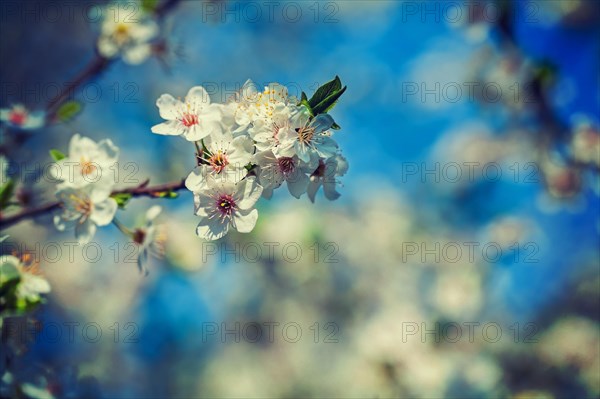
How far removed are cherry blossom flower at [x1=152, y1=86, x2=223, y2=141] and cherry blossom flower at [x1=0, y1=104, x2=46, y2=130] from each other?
25.3 inches

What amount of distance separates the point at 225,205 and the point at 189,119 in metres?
0.21

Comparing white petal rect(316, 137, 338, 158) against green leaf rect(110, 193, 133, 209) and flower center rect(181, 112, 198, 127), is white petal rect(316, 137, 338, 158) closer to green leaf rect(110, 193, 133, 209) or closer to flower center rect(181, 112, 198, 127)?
flower center rect(181, 112, 198, 127)

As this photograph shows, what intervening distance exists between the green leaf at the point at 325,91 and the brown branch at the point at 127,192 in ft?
1.01

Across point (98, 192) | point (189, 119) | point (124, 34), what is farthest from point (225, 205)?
point (124, 34)

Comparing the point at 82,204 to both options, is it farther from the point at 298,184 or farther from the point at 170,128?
the point at 298,184

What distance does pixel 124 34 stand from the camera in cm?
187

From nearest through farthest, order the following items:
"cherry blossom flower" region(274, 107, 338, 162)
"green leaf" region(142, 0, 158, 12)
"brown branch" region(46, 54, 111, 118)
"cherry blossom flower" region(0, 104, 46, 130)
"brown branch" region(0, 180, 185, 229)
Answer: "cherry blossom flower" region(274, 107, 338, 162) → "brown branch" region(0, 180, 185, 229) → "cherry blossom flower" region(0, 104, 46, 130) → "brown branch" region(46, 54, 111, 118) → "green leaf" region(142, 0, 158, 12)

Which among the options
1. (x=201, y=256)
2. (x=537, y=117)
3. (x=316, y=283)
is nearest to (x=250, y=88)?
(x=201, y=256)

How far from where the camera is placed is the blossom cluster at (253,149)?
3.09 ft

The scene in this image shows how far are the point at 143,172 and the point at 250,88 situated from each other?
3.26 m

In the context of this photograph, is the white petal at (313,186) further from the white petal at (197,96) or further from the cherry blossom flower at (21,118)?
the cherry blossom flower at (21,118)

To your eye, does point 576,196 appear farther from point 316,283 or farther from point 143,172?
point 143,172

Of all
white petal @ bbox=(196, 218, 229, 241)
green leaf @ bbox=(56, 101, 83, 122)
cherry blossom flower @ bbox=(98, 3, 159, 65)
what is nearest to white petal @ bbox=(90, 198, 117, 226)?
white petal @ bbox=(196, 218, 229, 241)

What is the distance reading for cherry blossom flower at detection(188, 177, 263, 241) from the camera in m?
0.97
